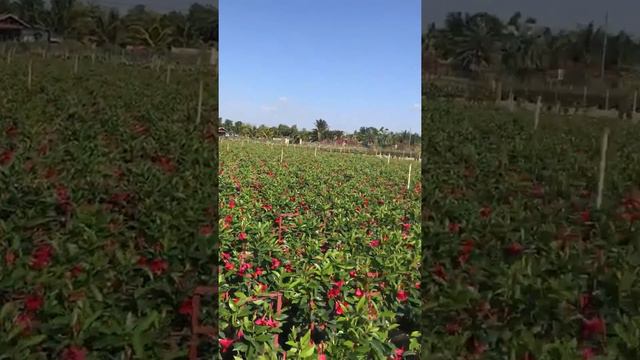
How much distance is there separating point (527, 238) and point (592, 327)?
42 centimetres

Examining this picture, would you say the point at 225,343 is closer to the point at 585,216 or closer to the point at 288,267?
the point at 288,267

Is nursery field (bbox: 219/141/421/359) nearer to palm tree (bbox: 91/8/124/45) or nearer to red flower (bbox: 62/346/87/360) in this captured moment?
red flower (bbox: 62/346/87/360)

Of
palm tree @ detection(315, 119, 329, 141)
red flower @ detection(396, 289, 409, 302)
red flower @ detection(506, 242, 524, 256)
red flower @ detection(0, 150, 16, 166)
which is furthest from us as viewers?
palm tree @ detection(315, 119, 329, 141)

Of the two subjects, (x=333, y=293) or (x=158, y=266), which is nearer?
(x=158, y=266)

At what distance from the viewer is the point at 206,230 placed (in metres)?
1.36

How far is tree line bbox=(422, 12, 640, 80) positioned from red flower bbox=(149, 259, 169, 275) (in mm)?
1011

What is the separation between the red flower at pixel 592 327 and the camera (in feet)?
4.25

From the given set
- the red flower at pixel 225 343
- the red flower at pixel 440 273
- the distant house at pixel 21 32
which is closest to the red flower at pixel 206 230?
the red flower at pixel 225 343

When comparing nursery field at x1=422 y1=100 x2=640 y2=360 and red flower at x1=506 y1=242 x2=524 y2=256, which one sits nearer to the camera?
nursery field at x1=422 y1=100 x2=640 y2=360

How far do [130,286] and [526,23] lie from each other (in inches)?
63.1

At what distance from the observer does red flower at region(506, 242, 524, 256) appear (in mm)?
1618

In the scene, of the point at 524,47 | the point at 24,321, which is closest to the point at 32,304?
the point at 24,321

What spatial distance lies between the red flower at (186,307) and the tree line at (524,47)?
103 centimetres

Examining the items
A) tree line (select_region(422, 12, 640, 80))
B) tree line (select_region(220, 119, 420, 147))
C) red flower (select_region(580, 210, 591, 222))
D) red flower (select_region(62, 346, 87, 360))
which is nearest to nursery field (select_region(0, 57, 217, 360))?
red flower (select_region(62, 346, 87, 360))
